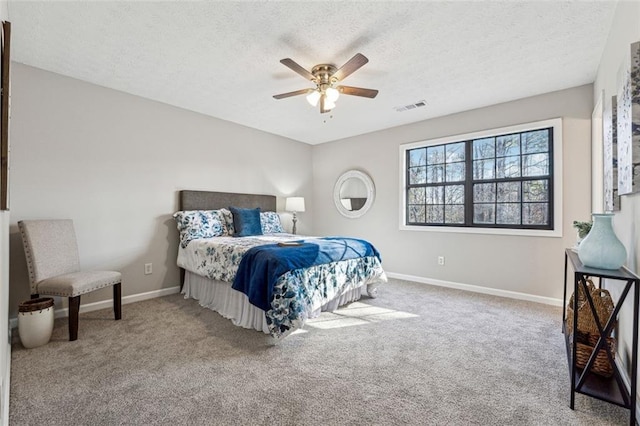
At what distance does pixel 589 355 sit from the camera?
1.86m

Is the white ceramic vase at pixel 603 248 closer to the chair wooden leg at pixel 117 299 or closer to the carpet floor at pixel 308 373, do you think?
the carpet floor at pixel 308 373

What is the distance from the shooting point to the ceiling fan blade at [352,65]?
2168 mm

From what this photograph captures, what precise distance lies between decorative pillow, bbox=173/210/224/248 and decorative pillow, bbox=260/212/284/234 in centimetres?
74

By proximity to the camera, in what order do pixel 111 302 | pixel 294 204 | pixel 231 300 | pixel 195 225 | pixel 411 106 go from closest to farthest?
pixel 231 300, pixel 111 302, pixel 195 225, pixel 411 106, pixel 294 204

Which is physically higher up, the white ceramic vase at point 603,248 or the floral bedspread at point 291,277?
the white ceramic vase at point 603,248

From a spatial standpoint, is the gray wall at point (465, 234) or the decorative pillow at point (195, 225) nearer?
the gray wall at point (465, 234)

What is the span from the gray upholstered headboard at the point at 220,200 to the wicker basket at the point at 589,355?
4115 millimetres

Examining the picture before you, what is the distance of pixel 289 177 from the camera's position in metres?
5.51

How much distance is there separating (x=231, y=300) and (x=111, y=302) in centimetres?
151

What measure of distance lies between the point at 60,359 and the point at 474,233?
4.55 metres

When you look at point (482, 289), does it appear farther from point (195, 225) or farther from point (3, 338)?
point (3, 338)

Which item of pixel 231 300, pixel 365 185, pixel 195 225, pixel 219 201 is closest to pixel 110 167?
pixel 195 225

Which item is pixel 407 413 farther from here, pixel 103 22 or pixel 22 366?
pixel 103 22

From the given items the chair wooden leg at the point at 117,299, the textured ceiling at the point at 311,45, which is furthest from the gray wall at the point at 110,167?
the chair wooden leg at the point at 117,299
